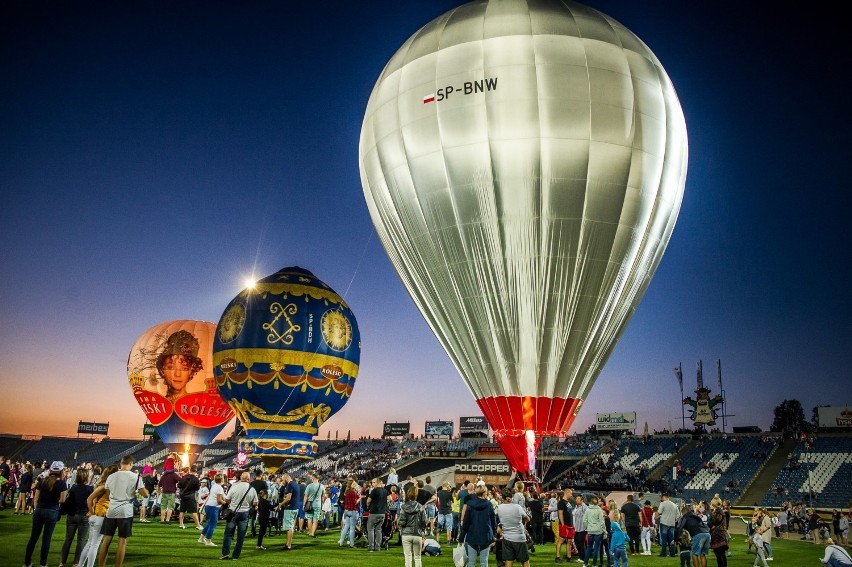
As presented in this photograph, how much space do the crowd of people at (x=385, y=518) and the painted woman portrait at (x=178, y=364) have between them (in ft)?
38.7

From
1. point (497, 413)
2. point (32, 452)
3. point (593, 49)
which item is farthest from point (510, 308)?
point (32, 452)

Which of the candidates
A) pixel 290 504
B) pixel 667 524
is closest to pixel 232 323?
pixel 290 504

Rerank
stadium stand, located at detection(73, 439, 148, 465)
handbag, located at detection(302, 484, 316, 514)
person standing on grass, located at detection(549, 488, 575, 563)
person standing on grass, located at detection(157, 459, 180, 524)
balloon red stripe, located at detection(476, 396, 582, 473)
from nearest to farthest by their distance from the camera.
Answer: person standing on grass, located at detection(549, 488, 575, 563)
handbag, located at detection(302, 484, 316, 514)
person standing on grass, located at detection(157, 459, 180, 524)
balloon red stripe, located at detection(476, 396, 582, 473)
stadium stand, located at detection(73, 439, 148, 465)

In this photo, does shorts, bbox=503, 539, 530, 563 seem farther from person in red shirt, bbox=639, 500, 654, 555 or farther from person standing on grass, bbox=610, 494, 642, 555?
person in red shirt, bbox=639, 500, 654, 555

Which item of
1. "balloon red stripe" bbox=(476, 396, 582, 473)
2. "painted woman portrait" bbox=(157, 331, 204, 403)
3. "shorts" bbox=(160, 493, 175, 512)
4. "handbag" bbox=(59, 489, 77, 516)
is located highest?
"painted woman portrait" bbox=(157, 331, 204, 403)

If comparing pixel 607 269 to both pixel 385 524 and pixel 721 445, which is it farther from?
pixel 721 445

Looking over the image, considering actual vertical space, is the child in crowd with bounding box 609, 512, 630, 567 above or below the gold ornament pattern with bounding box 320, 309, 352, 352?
below

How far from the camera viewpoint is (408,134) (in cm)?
2080

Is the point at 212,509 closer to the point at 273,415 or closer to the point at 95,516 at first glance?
the point at 95,516

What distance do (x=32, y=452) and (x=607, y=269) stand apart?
7924 centimetres

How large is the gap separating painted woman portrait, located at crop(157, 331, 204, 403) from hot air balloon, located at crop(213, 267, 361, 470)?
22.9 ft

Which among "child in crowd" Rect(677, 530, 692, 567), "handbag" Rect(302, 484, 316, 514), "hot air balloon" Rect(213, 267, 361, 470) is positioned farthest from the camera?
"hot air balloon" Rect(213, 267, 361, 470)

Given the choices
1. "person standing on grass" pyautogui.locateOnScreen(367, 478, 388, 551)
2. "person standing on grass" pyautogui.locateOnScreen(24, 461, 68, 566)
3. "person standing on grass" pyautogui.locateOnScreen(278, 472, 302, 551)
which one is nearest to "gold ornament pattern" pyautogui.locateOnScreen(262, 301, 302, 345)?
"person standing on grass" pyautogui.locateOnScreen(278, 472, 302, 551)

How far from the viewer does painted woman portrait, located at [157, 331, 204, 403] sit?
112 feet
